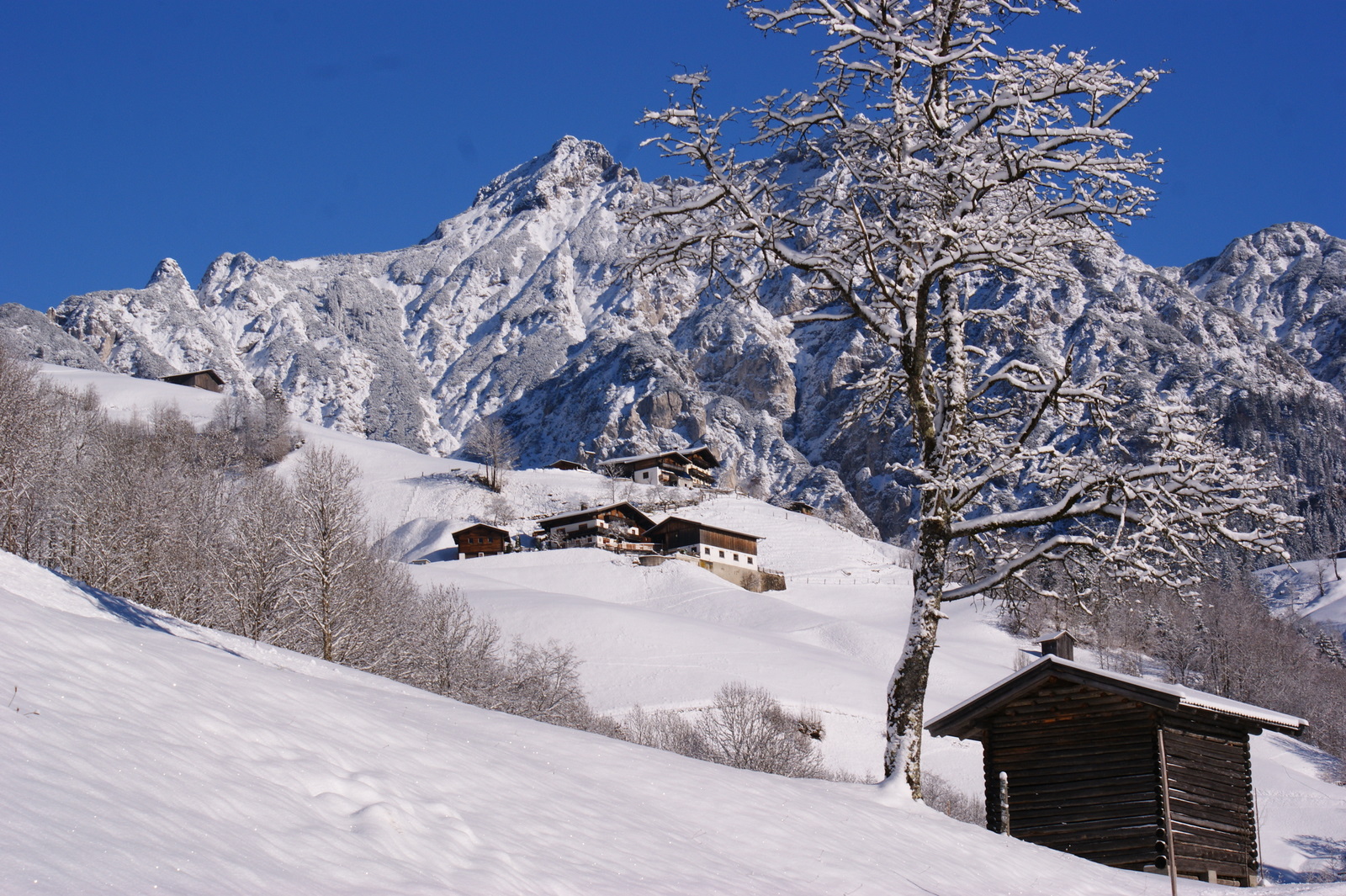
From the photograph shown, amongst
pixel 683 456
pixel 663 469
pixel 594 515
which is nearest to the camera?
pixel 594 515

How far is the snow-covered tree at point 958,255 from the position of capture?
10.4 m

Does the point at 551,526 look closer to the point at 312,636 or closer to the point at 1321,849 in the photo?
the point at 312,636

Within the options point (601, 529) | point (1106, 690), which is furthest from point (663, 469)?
point (1106, 690)

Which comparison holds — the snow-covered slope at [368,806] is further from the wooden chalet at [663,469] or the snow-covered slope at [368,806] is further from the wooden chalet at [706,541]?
the wooden chalet at [663,469]

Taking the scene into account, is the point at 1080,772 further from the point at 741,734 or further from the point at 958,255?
the point at 741,734

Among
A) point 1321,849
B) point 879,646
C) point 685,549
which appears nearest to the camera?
point 1321,849

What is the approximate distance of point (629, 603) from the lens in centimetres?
6556

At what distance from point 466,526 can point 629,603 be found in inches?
1000

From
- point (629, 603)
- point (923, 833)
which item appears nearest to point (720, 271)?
point (923, 833)

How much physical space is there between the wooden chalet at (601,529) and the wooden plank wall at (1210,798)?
64.9 m

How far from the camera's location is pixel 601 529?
86188 mm

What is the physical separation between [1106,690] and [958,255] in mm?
10366

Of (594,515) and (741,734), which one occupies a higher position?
(594,515)

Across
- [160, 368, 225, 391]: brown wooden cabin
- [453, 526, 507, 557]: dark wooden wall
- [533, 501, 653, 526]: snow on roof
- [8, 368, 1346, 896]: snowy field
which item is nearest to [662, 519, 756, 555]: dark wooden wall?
[533, 501, 653, 526]: snow on roof
